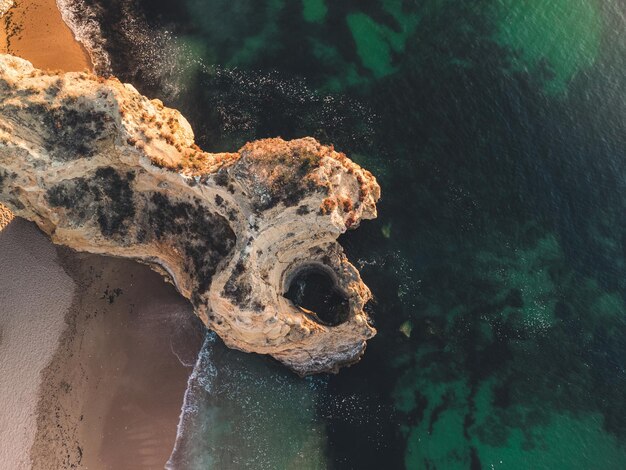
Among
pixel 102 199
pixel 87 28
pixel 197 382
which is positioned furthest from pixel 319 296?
pixel 87 28

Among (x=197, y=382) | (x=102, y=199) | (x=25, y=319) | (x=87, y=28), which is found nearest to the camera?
(x=102, y=199)

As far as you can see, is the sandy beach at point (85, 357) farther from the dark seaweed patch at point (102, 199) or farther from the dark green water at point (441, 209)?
the dark seaweed patch at point (102, 199)

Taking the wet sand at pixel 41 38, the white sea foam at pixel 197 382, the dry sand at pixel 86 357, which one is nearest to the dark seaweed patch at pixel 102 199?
the dry sand at pixel 86 357

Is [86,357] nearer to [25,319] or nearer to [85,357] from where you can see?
[85,357]

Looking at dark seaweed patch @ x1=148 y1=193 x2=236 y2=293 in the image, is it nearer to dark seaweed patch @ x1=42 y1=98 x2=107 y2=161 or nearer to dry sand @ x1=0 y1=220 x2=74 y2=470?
dark seaweed patch @ x1=42 y1=98 x2=107 y2=161

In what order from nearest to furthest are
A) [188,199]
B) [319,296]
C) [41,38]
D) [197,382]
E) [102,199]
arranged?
[188,199] → [102,199] → [319,296] → [197,382] → [41,38]

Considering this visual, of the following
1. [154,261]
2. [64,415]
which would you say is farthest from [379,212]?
[64,415]

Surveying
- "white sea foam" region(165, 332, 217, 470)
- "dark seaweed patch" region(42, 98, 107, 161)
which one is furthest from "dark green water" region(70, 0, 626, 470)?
"dark seaweed patch" region(42, 98, 107, 161)

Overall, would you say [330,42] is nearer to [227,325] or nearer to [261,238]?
[261,238]
